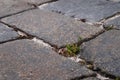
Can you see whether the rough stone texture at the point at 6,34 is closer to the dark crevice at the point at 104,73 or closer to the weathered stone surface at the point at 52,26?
the weathered stone surface at the point at 52,26

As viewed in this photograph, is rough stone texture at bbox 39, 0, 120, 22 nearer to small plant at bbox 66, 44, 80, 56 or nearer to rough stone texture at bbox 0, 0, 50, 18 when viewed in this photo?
rough stone texture at bbox 0, 0, 50, 18

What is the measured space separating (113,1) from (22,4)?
82cm

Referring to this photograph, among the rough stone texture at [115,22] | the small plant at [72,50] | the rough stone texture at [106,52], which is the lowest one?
the rough stone texture at [115,22]

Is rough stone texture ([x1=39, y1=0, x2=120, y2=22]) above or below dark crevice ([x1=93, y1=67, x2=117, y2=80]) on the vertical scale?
below

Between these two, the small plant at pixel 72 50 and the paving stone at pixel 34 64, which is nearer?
the paving stone at pixel 34 64

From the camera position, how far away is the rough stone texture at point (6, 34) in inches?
84.4

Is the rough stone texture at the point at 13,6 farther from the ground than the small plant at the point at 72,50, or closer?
closer

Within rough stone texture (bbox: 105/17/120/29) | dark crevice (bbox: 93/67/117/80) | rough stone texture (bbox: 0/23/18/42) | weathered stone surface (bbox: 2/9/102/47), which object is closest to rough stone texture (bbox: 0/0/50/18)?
weathered stone surface (bbox: 2/9/102/47)

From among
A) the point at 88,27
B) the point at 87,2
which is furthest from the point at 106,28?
the point at 87,2

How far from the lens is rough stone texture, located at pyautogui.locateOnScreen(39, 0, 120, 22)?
2436mm

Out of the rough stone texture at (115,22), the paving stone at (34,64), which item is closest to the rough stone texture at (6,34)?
the paving stone at (34,64)

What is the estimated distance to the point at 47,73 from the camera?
5.55 feet

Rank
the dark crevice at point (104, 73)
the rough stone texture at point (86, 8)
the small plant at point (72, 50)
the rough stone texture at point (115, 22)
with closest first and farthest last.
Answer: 1. the dark crevice at point (104, 73)
2. the small plant at point (72, 50)
3. the rough stone texture at point (115, 22)
4. the rough stone texture at point (86, 8)

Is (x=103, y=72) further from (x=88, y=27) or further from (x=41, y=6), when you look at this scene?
(x=41, y=6)
